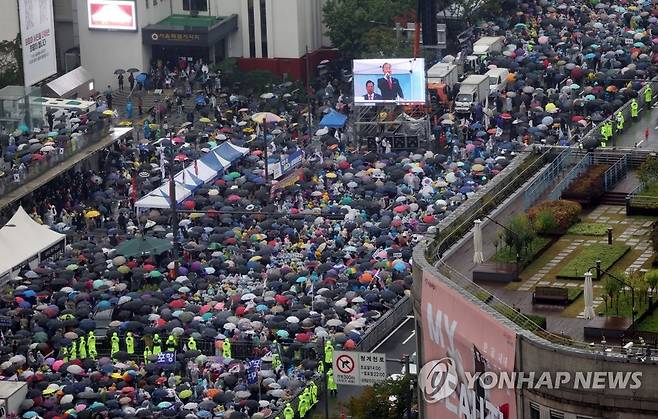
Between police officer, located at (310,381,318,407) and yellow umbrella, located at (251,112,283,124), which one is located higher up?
yellow umbrella, located at (251,112,283,124)

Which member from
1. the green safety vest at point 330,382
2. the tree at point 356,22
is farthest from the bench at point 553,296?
the tree at point 356,22

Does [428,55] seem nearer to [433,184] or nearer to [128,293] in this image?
[433,184]

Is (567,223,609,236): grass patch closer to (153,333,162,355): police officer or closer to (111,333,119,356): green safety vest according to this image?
(153,333,162,355): police officer

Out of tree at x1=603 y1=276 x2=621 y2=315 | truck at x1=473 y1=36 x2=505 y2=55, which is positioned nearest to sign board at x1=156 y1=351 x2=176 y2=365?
tree at x1=603 y1=276 x2=621 y2=315

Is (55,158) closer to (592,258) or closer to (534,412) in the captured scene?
(592,258)

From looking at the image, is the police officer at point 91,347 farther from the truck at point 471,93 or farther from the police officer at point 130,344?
the truck at point 471,93

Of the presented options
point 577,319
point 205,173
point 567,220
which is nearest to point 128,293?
point 205,173

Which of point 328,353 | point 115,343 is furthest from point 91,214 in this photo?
point 328,353
